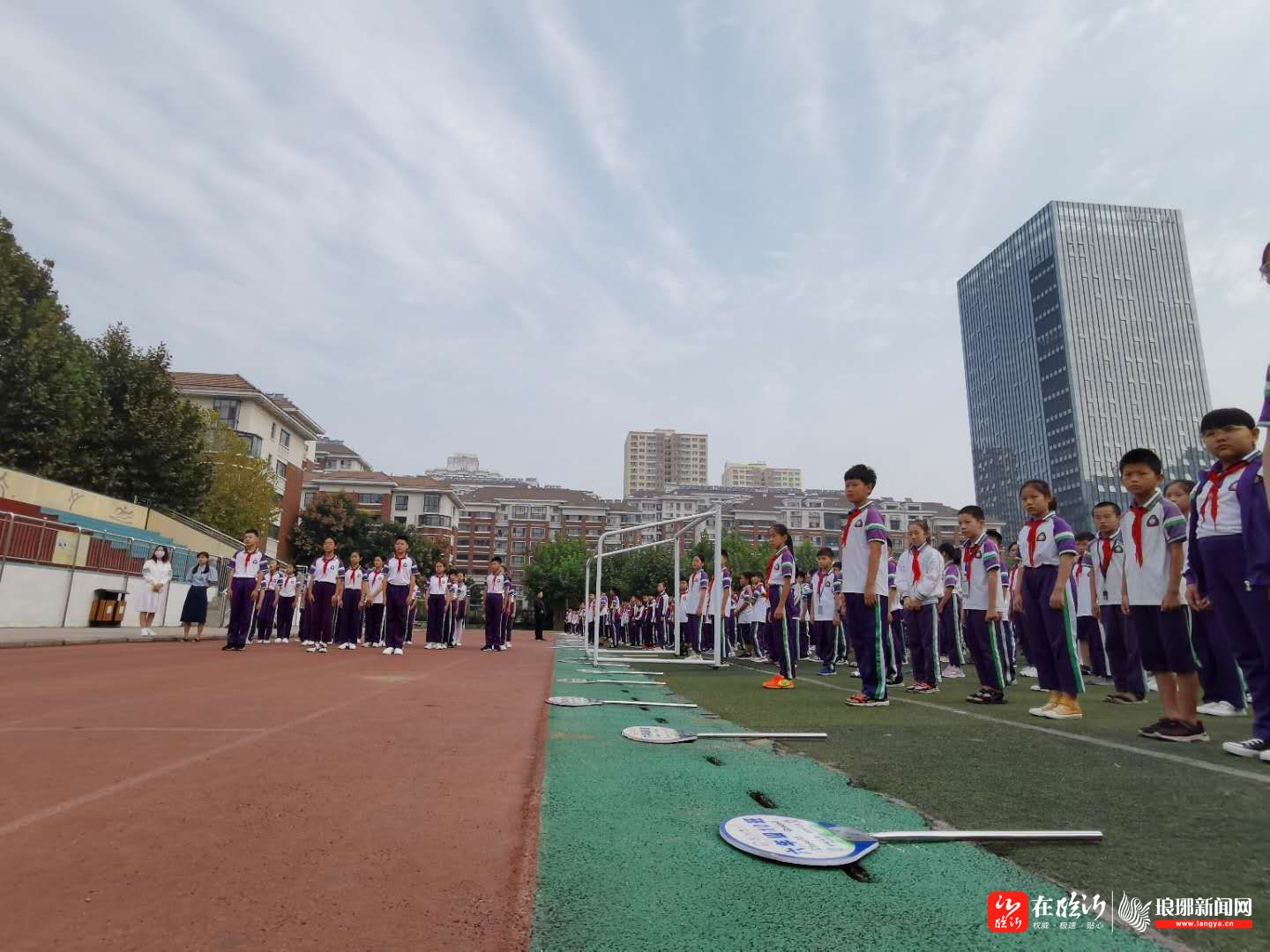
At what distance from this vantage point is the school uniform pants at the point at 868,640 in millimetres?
5641

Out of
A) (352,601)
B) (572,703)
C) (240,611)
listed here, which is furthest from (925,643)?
(352,601)

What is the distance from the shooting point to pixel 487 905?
1588 millimetres

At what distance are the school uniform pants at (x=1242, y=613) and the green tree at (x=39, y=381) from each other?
28193mm

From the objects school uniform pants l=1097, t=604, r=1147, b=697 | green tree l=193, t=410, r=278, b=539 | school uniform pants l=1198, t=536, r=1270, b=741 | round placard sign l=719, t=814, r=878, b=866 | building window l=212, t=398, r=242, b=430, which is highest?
building window l=212, t=398, r=242, b=430

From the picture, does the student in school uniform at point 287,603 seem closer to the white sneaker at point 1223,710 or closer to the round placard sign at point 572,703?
the round placard sign at point 572,703

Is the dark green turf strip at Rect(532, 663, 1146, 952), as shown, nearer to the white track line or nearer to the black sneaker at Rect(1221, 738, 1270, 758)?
the white track line

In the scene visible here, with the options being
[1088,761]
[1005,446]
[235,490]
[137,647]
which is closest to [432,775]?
[1088,761]

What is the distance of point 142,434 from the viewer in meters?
24.6

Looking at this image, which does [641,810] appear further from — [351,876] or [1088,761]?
[1088,761]

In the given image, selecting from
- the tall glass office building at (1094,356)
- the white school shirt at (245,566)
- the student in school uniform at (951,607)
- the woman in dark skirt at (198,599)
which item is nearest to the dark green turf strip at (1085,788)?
the student in school uniform at (951,607)

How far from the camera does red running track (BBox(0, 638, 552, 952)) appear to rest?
4.88 ft

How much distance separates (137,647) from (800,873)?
1319 centimetres

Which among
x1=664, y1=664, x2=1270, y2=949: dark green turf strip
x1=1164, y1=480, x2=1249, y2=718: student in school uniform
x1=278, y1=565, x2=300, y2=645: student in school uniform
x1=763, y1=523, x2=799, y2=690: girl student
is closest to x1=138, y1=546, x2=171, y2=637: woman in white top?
x1=278, y1=565, x2=300, y2=645: student in school uniform

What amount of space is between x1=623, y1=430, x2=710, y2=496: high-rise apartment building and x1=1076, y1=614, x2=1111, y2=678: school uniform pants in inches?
6483
